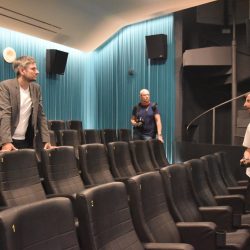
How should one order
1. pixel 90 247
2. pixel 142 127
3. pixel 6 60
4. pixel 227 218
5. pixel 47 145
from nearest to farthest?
1. pixel 90 247
2. pixel 227 218
3. pixel 47 145
4. pixel 142 127
5. pixel 6 60

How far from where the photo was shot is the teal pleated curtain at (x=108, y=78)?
849 cm

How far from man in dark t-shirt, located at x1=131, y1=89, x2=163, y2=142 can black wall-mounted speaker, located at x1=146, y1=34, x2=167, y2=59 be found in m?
2.53

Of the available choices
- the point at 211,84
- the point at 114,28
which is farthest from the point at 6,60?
the point at 211,84

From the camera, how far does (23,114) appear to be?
3.51 metres

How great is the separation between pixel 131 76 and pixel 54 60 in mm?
1699

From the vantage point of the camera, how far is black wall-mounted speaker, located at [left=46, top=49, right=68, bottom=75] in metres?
8.45

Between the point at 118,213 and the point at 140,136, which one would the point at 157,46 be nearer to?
the point at 140,136

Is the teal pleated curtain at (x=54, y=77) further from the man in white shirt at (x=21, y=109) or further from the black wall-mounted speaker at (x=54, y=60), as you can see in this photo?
the man in white shirt at (x=21, y=109)

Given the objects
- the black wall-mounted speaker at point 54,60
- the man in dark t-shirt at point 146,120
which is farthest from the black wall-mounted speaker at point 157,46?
the man in dark t-shirt at point 146,120

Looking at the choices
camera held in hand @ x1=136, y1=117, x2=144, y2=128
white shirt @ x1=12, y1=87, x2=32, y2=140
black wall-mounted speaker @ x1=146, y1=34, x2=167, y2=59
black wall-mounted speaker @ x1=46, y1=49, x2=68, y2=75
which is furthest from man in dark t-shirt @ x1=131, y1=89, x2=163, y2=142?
black wall-mounted speaker @ x1=46, y1=49, x2=68, y2=75

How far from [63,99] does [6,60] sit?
74.8 inches

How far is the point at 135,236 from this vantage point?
76.7 inches

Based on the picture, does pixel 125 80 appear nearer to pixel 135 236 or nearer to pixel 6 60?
pixel 6 60

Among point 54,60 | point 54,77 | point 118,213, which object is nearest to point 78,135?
point 54,60
